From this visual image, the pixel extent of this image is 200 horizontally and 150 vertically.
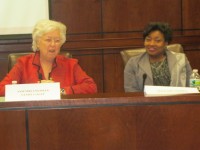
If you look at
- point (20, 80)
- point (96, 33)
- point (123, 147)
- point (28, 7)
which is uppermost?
point (28, 7)

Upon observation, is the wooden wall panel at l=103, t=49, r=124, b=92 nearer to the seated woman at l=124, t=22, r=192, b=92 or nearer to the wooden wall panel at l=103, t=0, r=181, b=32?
the wooden wall panel at l=103, t=0, r=181, b=32

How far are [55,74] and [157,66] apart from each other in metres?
0.82

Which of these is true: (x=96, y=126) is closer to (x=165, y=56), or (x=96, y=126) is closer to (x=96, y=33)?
(x=165, y=56)

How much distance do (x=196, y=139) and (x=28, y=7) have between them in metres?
3.06

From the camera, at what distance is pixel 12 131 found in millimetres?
1693

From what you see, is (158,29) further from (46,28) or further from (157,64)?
(46,28)

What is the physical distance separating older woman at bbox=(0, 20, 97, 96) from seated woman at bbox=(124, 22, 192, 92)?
38 centimetres

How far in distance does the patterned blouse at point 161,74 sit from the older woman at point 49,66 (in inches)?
20.7

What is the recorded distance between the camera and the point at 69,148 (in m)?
1.71

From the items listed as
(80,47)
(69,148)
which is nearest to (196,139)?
(69,148)

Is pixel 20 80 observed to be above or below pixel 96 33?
below

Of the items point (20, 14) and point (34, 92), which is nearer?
point (34, 92)

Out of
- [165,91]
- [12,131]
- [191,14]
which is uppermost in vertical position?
[191,14]

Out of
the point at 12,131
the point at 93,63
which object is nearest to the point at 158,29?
the point at 93,63
